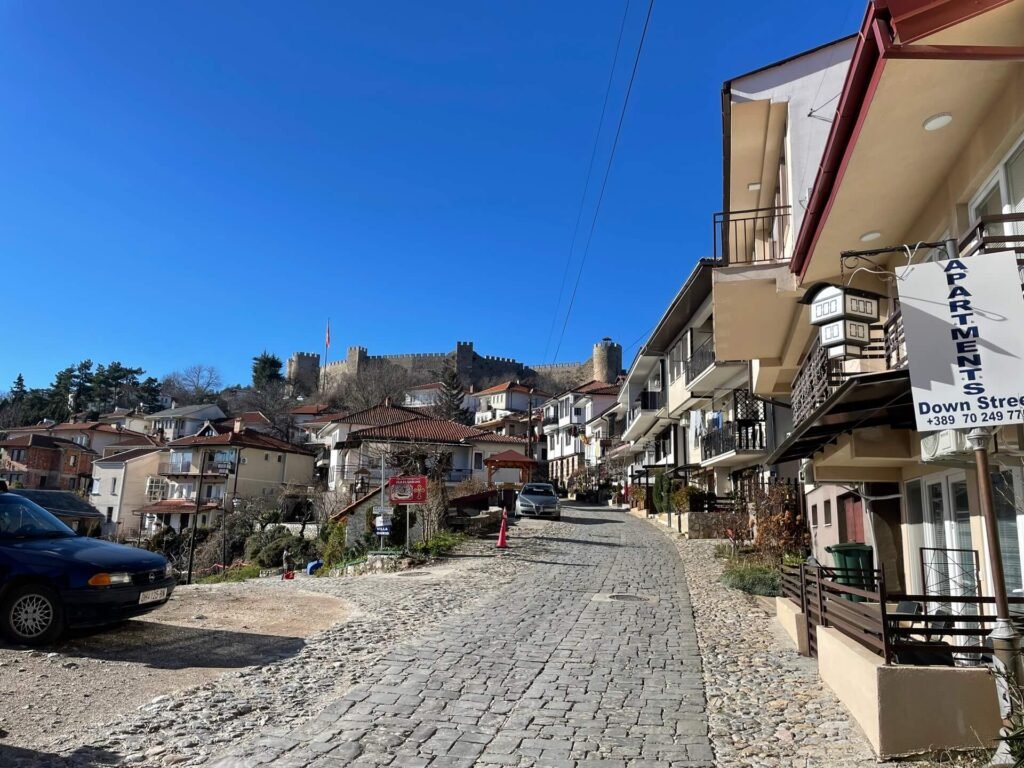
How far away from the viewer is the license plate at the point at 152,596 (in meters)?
7.89

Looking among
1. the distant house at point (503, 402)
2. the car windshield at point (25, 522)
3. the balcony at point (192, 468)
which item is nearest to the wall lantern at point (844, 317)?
the car windshield at point (25, 522)

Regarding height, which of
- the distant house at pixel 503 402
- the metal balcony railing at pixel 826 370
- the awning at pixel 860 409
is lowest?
the awning at pixel 860 409

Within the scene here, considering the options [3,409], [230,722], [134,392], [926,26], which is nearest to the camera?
[926,26]

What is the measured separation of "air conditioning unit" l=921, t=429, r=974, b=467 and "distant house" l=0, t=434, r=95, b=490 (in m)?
74.1

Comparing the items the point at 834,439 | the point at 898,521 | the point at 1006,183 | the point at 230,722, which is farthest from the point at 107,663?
the point at 898,521

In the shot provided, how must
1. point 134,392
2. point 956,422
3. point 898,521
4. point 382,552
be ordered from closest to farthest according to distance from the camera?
point 956,422 → point 898,521 → point 382,552 → point 134,392

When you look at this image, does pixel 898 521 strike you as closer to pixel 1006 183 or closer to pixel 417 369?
pixel 1006 183

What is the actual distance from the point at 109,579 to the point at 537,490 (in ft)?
81.8

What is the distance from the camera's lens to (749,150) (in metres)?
14.5

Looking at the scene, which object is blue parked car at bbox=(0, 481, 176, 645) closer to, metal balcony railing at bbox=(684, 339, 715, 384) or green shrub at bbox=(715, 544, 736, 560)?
green shrub at bbox=(715, 544, 736, 560)

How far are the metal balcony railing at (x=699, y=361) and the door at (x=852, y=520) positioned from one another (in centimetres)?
941

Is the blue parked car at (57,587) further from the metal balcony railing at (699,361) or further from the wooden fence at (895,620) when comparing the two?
the metal balcony railing at (699,361)

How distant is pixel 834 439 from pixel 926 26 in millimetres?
5639

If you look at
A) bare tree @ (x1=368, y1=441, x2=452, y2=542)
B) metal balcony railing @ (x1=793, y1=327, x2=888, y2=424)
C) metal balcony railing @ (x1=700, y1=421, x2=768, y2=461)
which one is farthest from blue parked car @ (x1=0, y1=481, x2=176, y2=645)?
bare tree @ (x1=368, y1=441, x2=452, y2=542)
